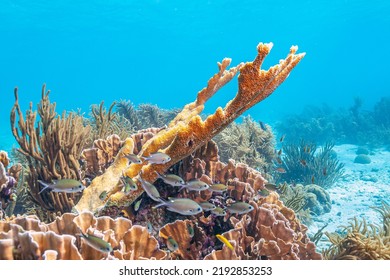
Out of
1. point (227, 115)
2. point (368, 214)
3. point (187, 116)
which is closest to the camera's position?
point (227, 115)

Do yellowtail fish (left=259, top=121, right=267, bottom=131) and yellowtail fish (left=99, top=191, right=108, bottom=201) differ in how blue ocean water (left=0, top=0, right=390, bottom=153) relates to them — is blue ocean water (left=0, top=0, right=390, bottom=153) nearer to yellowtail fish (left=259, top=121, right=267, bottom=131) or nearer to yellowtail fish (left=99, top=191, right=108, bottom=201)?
yellowtail fish (left=259, top=121, right=267, bottom=131)

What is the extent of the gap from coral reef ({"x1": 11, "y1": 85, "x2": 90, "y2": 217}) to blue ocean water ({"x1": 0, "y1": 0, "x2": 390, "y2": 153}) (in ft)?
65.3

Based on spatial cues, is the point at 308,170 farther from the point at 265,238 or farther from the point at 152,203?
the point at 152,203

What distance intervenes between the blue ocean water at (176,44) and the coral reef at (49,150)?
1990 centimetres

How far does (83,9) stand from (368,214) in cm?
6200

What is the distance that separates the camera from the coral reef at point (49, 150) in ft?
14.1

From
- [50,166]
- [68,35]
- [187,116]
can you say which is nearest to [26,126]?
[50,166]

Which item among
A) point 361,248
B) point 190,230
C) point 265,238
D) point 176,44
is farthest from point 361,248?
point 176,44

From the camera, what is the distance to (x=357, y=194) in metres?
10.6

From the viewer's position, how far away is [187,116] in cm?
468

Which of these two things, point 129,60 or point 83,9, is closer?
point 83,9

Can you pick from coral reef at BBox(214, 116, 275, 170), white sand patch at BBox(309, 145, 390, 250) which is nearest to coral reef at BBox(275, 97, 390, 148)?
white sand patch at BBox(309, 145, 390, 250)

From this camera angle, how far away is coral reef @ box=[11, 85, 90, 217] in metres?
4.31
